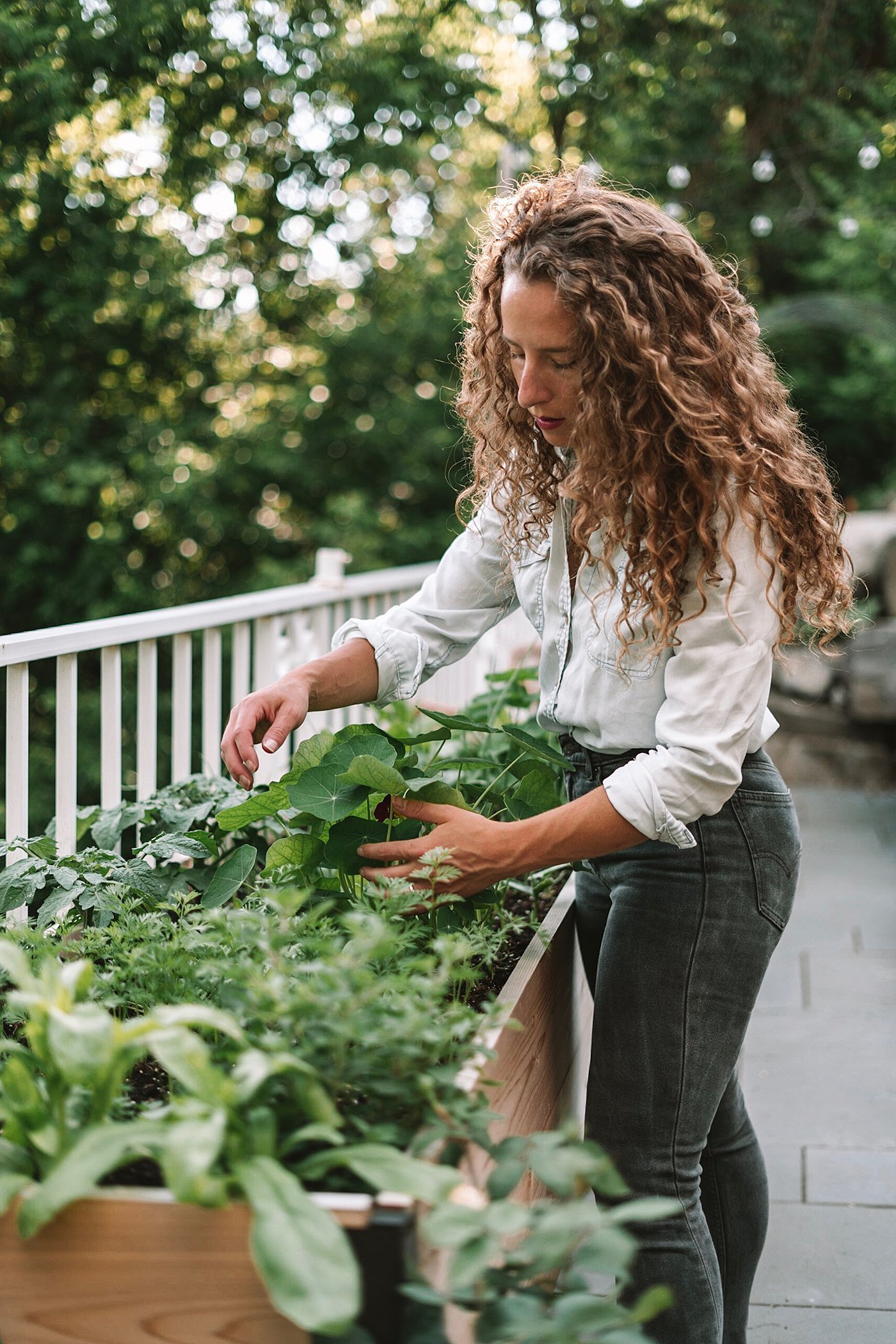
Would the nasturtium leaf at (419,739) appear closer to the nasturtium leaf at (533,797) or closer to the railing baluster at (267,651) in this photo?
the nasturtium leaf at (533,797)

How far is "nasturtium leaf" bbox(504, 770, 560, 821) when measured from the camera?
160 centimetres

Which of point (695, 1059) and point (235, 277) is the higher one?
point (235, 277)

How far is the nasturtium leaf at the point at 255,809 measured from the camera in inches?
57.4

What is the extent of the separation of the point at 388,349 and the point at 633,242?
7352 mm

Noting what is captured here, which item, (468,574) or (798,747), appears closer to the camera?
(468,574)

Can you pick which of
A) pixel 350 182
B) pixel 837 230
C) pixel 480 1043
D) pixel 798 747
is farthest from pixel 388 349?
pixel 480 1043

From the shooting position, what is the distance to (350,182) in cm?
752

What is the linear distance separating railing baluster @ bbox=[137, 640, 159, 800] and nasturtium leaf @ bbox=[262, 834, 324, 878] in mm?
927

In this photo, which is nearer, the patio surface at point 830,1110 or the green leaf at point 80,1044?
the green leaf at point 80,1044

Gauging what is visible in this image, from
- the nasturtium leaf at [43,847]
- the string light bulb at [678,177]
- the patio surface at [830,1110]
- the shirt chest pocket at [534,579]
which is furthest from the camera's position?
the string light bulb at [678,177]

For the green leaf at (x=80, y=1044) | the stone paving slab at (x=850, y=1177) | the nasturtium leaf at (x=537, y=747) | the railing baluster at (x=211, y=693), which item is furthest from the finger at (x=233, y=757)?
the stone paving slab at (x=850, y=1177)

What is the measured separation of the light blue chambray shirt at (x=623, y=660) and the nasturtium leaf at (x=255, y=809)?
234mm

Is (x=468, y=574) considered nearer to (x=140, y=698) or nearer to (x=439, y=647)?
(x=439, y=647)

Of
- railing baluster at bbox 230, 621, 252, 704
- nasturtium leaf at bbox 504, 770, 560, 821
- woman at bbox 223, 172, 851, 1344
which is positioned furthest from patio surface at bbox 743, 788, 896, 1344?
railing baluster at bbox 230, 621, 252, 704
